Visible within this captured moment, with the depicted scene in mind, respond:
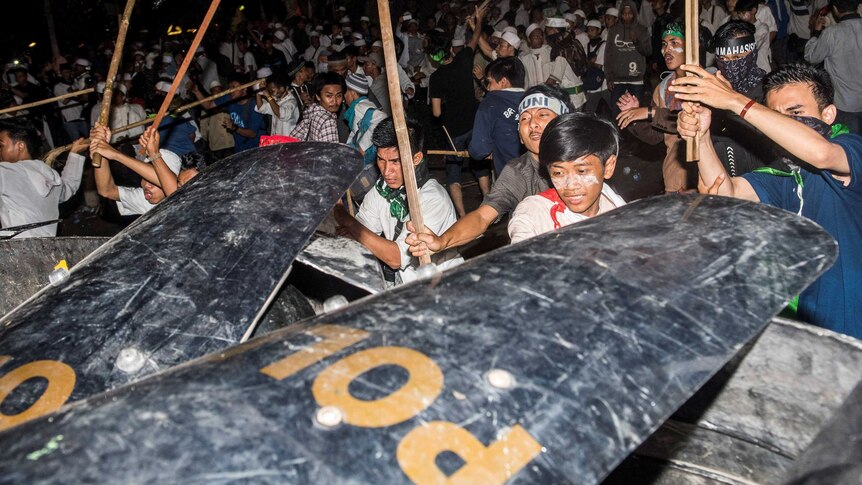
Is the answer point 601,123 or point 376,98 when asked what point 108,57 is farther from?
point 601,123

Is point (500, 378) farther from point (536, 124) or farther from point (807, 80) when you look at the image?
point (536, 124)

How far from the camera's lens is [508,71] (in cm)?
529

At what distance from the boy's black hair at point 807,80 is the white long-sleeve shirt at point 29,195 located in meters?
4.10

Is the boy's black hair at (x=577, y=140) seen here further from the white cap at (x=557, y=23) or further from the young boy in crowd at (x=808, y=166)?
the white cap at (x=557, y=23)

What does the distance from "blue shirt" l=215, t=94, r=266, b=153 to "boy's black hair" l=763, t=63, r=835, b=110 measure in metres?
7.33

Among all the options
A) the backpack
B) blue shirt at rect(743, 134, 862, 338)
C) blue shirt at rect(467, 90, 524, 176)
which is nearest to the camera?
blue shirt at rect(743, 134, 862, 338)

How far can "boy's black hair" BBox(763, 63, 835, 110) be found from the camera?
249 cm

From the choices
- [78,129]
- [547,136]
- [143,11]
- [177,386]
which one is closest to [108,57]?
[78,129]

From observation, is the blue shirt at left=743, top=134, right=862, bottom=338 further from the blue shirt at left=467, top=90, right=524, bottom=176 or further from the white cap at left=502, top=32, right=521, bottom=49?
the white cap at left=502, top=32, right=521, bottom=49

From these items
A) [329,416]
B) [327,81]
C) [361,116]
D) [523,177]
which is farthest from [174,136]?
[329,416]

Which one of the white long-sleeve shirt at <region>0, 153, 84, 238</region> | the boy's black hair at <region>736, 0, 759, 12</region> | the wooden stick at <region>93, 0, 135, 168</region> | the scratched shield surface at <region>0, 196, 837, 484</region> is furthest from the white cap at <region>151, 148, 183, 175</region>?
the boy's black hair at <region>736, 0, 759, 12</region>

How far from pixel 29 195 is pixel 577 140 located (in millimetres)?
3619

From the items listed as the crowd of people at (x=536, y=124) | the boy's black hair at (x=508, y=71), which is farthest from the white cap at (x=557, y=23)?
the boy's black hair at (x=508, y=71)

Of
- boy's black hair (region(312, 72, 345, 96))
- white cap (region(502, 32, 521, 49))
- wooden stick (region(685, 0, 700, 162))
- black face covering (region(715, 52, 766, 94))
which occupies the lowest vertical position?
black face covering (region(715, 52, 766, 94))
